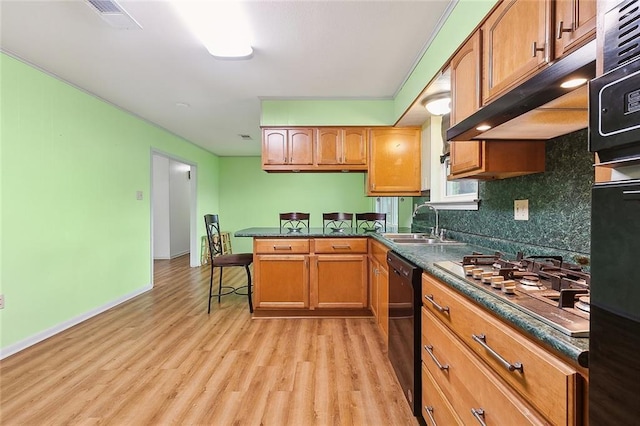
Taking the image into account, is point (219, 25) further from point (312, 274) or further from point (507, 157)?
point (312, 274)

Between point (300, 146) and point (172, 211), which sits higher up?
point (300, 146)

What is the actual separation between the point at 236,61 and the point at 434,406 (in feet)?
8.89

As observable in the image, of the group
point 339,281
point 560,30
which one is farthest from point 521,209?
point 339,281

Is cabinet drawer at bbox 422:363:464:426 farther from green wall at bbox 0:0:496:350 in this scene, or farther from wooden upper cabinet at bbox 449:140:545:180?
green wall at bbox 0:0:496:350

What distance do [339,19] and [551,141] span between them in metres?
1.43

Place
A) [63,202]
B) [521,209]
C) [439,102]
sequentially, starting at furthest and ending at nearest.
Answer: [63,202]
[439,102]
[521,209]

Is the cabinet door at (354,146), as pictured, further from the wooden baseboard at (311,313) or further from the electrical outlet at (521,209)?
the electrical outlet at (521,209)

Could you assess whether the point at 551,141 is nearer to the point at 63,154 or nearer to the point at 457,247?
the point at 457,247

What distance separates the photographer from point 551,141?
1.45m

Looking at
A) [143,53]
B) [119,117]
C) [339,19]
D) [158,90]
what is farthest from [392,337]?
[119,117]

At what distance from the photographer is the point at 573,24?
3.21 feet

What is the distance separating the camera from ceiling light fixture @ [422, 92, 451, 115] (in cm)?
239

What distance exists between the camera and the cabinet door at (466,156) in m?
1.57

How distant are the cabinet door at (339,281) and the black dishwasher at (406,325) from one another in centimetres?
102
